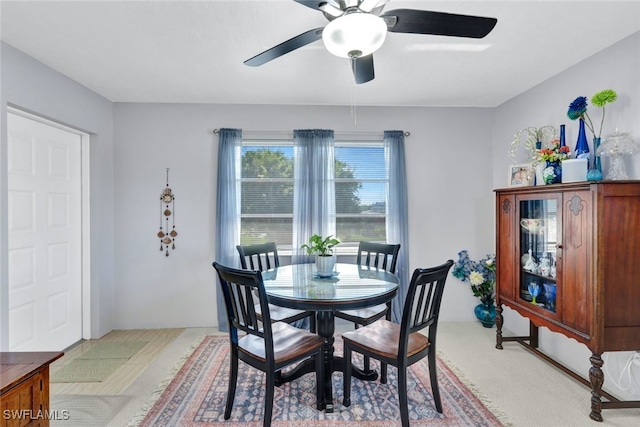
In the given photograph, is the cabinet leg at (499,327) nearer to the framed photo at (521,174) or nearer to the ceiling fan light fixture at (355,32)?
the framed photo at (521,174)

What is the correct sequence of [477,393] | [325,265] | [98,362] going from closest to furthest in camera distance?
[477,393] → [325,265] → [98,362]

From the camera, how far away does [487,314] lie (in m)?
3.48

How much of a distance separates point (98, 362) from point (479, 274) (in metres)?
3.84

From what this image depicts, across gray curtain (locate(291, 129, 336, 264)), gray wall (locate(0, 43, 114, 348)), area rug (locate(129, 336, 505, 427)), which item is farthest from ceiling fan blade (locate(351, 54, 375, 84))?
gray wall (locate(0, 43, 114, 348))

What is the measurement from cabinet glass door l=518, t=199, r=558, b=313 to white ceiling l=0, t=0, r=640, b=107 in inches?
46.3

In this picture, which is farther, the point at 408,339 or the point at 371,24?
the point at 408,339

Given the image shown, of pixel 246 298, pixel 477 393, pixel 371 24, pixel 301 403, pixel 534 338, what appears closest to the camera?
pixel 371 24

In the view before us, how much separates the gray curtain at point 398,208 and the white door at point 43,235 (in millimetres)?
3295

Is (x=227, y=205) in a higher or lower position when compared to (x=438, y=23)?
lower

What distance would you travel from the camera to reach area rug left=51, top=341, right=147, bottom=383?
98.7 inches

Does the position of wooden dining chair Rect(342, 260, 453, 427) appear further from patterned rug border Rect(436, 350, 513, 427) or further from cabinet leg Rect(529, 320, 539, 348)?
cabinet leg Rect(529, 320, 539, 348)

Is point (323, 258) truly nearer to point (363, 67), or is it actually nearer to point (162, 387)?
point (363, 67)

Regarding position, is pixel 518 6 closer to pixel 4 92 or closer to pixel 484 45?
pixel 484 45

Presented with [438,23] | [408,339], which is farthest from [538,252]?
[438,23]
